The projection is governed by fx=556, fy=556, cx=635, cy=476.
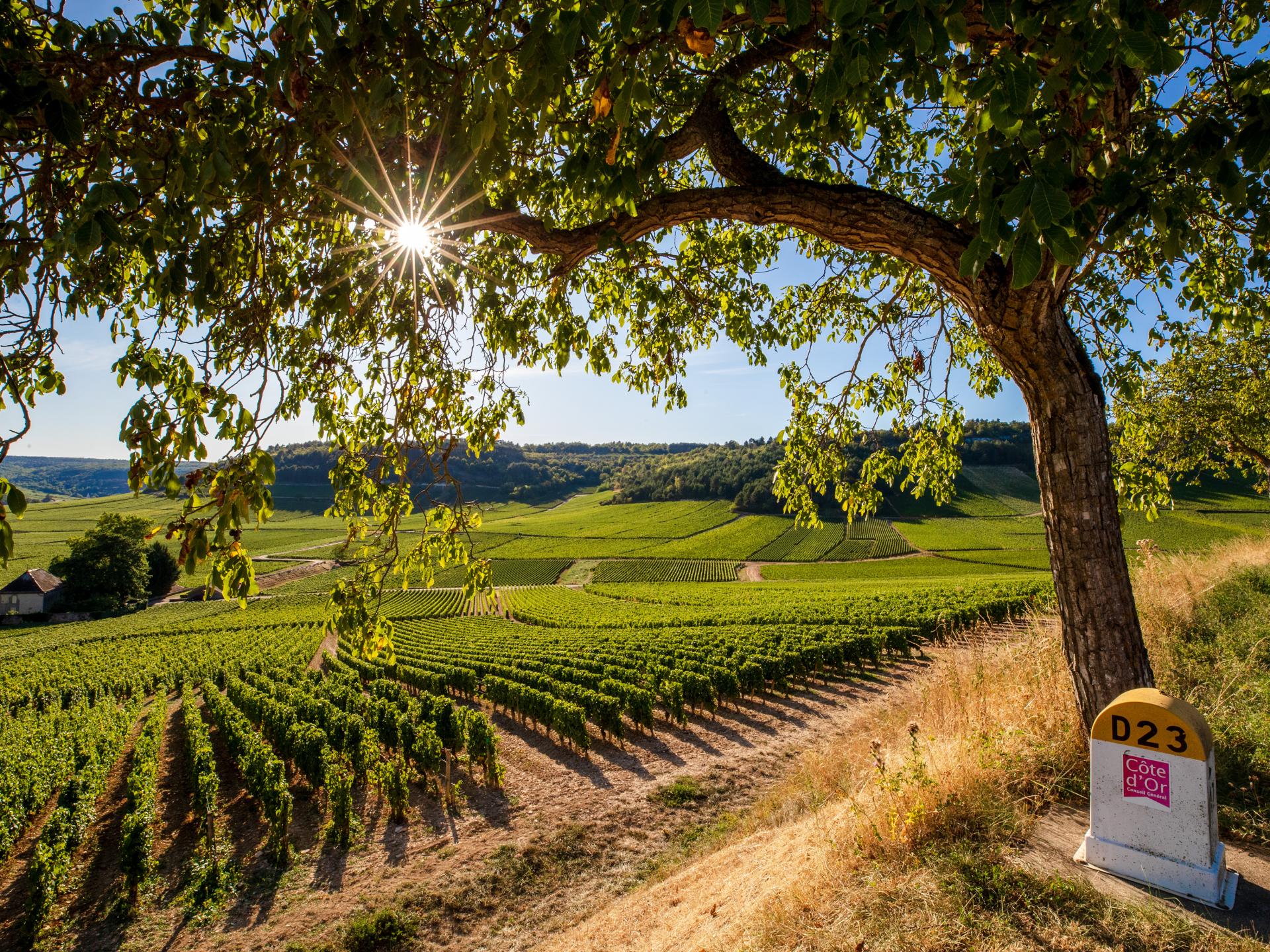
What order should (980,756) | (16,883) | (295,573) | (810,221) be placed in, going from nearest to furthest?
(810,221)
(980,756)
(16,883)
(295,573)

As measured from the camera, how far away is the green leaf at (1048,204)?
5.56 feet

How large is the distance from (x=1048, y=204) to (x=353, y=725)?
15699 millimetres

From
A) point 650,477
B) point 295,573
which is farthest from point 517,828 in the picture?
point 650,477

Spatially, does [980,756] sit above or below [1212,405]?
below

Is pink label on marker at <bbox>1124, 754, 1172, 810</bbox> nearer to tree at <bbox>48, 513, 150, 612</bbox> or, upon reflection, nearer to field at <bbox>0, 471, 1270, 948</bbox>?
field at <bbox>0, 471, 1270, 948</bbox>

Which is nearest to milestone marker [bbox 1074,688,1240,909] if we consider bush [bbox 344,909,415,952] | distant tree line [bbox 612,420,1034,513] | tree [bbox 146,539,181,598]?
bush [bbox 344,909,415,952]

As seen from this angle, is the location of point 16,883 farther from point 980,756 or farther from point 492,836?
point 980,756

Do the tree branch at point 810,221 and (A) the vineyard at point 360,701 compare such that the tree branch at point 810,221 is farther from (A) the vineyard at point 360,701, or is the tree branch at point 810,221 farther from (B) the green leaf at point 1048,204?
(A) the vineyard at point 360,701

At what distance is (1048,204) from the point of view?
172cm

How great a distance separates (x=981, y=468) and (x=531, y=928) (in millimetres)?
114347

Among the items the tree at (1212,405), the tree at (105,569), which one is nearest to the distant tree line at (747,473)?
the tree at (1212,405)

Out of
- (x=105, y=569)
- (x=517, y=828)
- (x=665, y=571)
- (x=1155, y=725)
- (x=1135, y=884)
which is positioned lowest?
(x=665, y=571)

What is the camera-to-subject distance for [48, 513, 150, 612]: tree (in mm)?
56812

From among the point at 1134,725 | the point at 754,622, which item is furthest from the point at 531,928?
the point at 754,622
